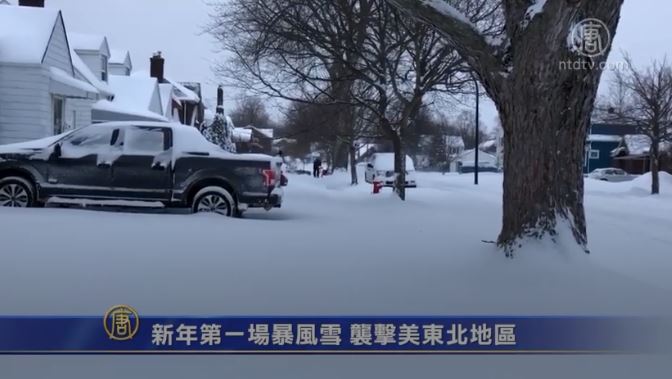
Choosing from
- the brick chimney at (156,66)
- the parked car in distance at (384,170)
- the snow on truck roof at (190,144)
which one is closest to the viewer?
the snow on truck roof at (190,144)

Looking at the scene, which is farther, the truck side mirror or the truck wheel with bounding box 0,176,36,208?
the truck side mirror

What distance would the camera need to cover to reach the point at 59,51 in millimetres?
19156

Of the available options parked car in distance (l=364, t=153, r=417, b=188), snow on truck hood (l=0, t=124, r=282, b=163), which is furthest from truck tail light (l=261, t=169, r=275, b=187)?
parked car in distance (l=364, t=153, r=417, b=188)

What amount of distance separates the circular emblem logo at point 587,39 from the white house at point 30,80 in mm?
15500

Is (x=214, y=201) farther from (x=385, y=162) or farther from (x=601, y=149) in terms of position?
(x=601, y=149)

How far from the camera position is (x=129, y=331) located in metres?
3.65

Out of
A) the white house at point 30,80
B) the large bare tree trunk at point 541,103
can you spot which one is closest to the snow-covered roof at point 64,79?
the white house at point 30,80

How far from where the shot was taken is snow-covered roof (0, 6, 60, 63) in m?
17.2

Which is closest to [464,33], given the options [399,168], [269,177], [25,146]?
[269,177]

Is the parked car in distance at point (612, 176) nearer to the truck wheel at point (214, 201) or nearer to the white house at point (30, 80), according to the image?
the white house at point (30, 80)

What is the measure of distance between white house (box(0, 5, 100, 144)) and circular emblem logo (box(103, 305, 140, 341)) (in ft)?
50.5

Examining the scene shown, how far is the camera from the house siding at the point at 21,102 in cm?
1712

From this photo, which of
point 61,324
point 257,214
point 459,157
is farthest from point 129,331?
point 459,157
